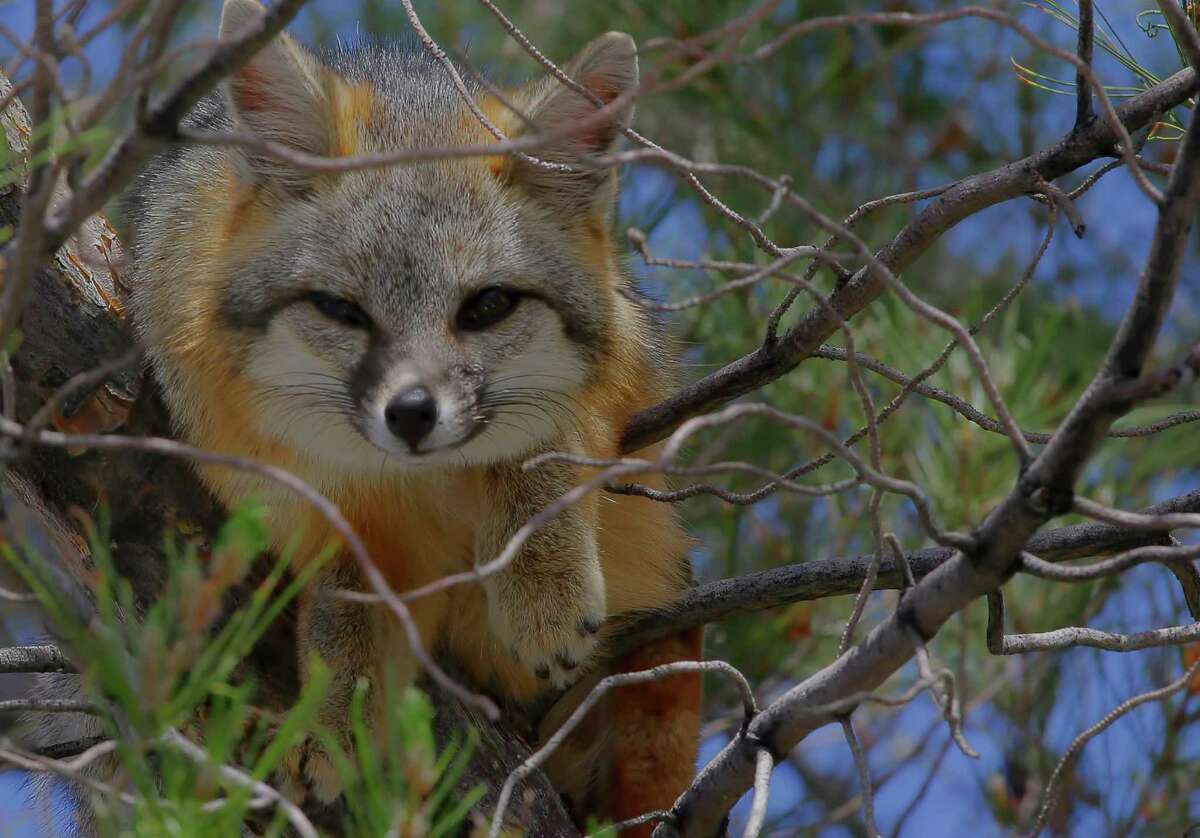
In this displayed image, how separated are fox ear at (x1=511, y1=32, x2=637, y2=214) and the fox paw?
1439mm

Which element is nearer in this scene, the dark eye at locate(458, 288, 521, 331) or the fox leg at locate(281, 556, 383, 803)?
the fox leg at locate(281, 556, 383, 803)

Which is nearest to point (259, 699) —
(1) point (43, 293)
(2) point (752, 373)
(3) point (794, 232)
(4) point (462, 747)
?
(4) point (462, 747)

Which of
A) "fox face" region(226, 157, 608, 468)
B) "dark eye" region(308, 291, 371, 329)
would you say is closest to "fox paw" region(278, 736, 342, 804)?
"fox face" region(226, 157, 608, 468)

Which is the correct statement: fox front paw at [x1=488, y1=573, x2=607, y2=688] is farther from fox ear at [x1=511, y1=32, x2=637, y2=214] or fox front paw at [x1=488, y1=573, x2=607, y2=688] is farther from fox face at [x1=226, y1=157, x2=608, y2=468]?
fox ear at [x1=511, y1=32, x2=637, y2=214]

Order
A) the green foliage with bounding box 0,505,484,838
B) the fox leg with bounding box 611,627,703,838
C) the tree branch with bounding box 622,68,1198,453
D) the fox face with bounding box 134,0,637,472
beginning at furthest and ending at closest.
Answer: the fox leg with bounding box 611,627,703,838
the fox face with bounding box 134,0,637,472
the tree branch with bounding box 622,68,1198,453
the green foliage with bounding box 0,505,484,838

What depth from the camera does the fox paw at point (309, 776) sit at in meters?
3.09

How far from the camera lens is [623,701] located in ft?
12.7

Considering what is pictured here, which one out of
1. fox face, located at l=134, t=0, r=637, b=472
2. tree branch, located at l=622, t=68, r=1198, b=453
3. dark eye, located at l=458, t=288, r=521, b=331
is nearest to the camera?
tree branch, located at l=622, t=68, r=1198, b=453

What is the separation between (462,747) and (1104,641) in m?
1.42

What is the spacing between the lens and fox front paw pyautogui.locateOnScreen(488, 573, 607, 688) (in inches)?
132

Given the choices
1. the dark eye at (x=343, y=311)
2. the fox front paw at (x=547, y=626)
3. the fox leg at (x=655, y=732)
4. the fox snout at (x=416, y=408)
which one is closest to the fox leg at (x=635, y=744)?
the fox leg at (x=655, y=732)

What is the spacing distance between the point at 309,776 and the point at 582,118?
1645mm

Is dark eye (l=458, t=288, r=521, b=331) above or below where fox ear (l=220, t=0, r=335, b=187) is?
below

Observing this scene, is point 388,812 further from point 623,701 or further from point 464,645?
point 623,701
